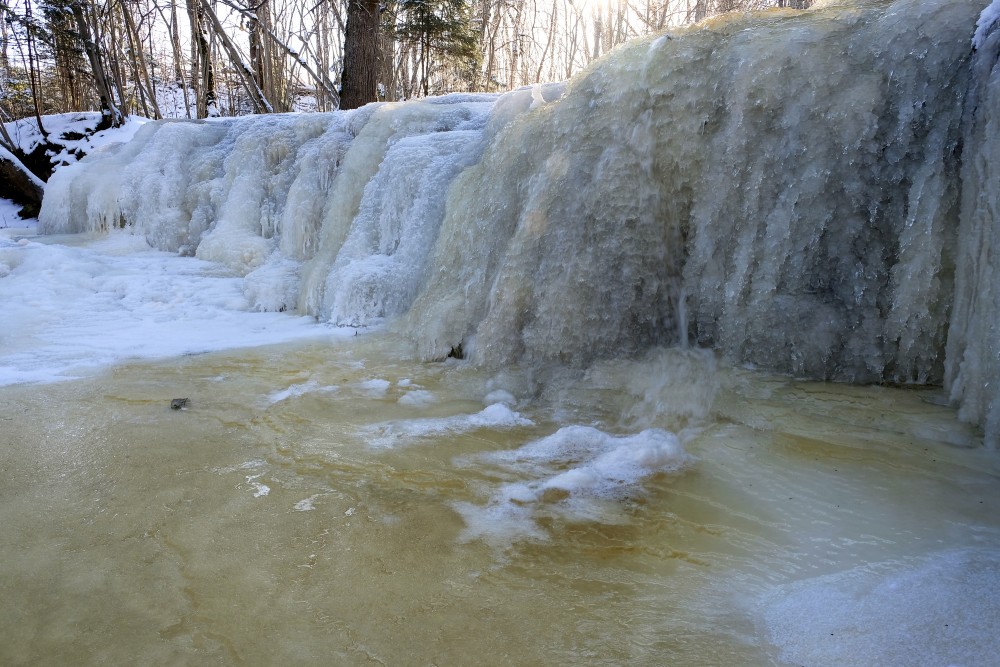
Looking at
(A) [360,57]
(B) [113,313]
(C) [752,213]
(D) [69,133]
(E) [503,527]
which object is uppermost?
(A) [360,57]

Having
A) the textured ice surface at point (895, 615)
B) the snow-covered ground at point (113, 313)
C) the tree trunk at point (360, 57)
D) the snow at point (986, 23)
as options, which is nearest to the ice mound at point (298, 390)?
the snow-covered ground at point (113, 313)

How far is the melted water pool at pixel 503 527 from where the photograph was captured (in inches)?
60.5

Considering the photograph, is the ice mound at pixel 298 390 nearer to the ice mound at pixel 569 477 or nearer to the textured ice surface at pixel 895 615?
the ice mound at pixel 569 477

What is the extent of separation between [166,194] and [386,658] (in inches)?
299

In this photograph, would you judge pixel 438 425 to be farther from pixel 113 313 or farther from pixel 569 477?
pixel 113 313

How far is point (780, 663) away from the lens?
1.46 m

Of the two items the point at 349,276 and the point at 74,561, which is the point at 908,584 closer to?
the point at 74,561

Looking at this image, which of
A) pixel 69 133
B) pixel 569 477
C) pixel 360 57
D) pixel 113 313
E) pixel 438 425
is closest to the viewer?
pixel 569 477

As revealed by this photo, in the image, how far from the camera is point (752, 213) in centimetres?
341

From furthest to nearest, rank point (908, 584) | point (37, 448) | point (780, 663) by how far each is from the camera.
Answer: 1. point (37, 448)
2. point (908, 584)
3. point (780, 663)

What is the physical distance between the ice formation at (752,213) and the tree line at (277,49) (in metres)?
6.02

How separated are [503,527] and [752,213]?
2.25m

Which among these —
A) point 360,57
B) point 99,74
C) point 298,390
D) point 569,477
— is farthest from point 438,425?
point 99,74

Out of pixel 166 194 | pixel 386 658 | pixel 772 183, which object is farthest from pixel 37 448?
pixel 166 194
